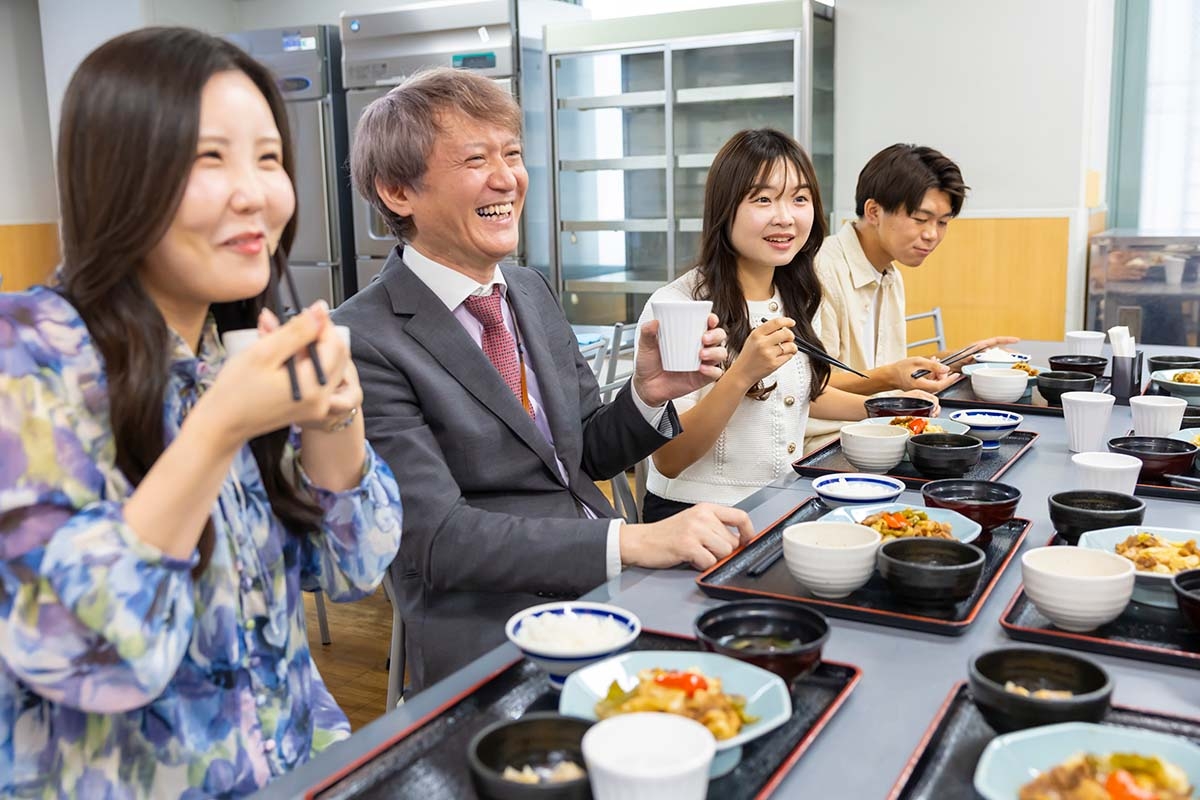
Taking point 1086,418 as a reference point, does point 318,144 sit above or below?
above

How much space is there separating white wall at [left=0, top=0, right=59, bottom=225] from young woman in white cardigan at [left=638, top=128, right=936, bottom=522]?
17.7 feet

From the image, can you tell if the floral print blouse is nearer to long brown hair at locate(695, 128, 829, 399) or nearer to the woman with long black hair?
the woman with long black hair

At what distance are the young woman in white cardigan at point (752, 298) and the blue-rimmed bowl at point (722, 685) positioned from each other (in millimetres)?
1179

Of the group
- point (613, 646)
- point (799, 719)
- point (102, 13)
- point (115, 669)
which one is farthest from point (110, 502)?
point (102, 13)

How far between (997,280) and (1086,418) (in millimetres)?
3033

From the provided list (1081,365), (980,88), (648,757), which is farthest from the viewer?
(980,88)

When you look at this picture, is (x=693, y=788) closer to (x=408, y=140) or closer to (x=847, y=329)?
(x=408, y=140)

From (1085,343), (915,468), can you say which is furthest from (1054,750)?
(1085,343)

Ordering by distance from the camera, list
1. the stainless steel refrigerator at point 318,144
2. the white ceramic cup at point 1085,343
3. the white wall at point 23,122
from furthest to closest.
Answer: the white wall at point 23,122, the stainless steel refrigerator at point 318,144, the white ceramic cup at point 1085,343

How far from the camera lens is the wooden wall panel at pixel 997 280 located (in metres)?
4.65

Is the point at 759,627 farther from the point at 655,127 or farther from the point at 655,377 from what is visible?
the point at 655,127

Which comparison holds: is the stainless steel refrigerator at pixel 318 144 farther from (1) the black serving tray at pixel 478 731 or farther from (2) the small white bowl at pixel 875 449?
(1) the black serving tray at pixel 478 731

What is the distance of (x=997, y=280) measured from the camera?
477 centimetres

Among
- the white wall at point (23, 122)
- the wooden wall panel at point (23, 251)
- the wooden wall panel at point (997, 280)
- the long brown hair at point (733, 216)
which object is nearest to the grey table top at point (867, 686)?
the long brown hair at point (733, 216)
